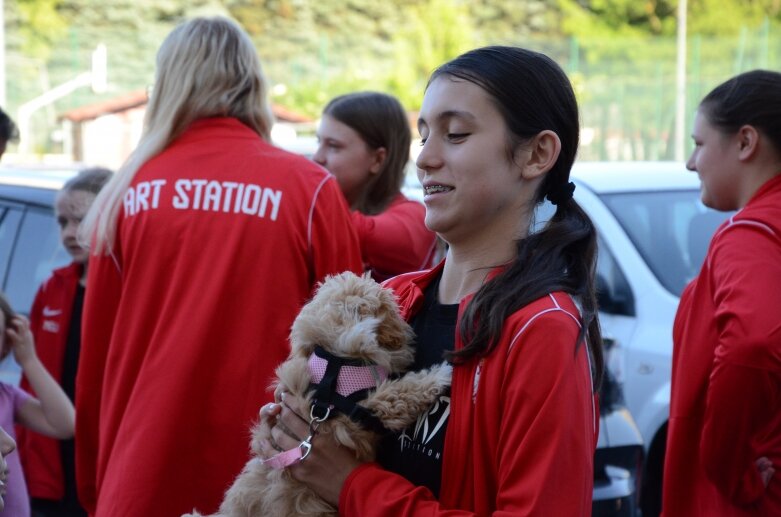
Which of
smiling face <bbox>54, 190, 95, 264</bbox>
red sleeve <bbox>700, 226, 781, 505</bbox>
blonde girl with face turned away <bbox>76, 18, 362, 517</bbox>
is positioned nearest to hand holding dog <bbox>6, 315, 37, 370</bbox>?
smiling face <bbox>54, 190, 95, 264</bbox>

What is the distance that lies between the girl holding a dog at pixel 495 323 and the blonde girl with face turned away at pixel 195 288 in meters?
0.87

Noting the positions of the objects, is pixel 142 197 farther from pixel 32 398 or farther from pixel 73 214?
pixel 73 214

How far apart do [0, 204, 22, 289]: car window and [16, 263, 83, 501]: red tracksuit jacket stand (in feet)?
2.19

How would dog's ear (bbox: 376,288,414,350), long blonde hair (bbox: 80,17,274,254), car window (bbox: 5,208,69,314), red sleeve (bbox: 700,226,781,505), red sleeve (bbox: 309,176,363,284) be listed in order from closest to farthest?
1. dog's ear (bbox: 376,288,414,350)
2. red sleeve (bbox: 700,226,781,505)
3. red sleeve (bbox: 309,176,363,284)
4. long blonde hair (bbox: 80,17,274,254)
5. car window (bbox: 5,208,69,314)

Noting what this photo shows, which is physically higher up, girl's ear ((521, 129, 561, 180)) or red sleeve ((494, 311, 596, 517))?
girl's ear ((521, 129, 561, 180))

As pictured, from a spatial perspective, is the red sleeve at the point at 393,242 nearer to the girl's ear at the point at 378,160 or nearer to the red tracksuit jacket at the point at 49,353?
the girl's ear at the point at 378,160

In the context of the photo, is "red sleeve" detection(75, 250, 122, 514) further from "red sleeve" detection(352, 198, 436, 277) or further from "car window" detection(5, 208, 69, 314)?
"car window" detection(5, 208, 69, 314)

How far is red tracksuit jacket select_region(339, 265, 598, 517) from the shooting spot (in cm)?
178

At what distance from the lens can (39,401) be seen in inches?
149

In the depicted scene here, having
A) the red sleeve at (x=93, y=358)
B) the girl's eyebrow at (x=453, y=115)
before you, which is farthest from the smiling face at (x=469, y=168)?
the red sleeve at (x=93, y=358)

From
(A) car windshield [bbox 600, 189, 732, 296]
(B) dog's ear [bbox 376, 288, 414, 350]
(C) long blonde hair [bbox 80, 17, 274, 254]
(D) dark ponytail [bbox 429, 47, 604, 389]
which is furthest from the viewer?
(A) car windshield [bbox 600, 189, 732, 296]

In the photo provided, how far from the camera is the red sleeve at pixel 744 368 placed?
261 centimetres

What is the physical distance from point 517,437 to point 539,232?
46 centimetres

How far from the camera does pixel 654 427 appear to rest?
5.22 m
